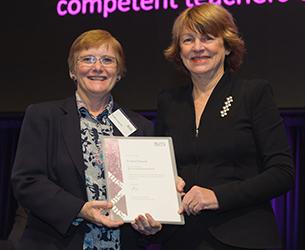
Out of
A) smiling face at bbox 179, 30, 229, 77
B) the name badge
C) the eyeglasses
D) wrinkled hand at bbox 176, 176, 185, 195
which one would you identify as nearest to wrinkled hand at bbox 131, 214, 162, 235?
wrinkled hand at bbox 176, 176, 185, 195

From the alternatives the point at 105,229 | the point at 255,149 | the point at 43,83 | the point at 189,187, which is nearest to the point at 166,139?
the point at 189,187

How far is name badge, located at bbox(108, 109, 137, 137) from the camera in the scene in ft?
7.76

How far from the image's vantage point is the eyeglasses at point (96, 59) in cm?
239

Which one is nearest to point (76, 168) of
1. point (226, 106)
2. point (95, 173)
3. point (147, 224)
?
point (95, 173)

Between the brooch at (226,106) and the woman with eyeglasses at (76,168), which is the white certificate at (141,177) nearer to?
the woman with eyeglasses at (76,168)

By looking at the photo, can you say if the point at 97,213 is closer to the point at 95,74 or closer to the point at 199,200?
the point at 199,200

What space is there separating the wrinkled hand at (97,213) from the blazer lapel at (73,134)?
0.56 feet

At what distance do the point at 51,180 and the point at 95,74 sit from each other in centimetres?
50

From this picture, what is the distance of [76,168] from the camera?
2205 mm

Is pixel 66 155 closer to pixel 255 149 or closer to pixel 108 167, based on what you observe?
pixel 108 167

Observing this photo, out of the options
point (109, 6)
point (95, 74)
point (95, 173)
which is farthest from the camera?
point (109, 6)

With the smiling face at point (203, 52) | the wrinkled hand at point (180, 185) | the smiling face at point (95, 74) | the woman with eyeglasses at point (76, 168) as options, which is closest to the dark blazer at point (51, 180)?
the woman with eyeglasses at point (76, 168)

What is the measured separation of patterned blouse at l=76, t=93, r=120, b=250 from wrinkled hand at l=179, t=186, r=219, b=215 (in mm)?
451

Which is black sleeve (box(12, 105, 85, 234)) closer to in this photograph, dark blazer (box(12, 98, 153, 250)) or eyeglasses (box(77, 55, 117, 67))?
dark blazer (box(12, 98, 153, 250))
